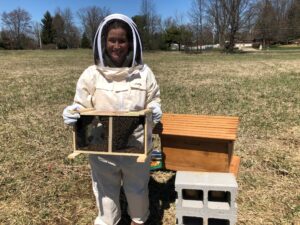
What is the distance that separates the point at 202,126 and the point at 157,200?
0.94m

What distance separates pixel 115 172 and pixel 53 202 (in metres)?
1.27

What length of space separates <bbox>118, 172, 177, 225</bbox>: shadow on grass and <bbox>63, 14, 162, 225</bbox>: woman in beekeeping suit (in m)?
0.69

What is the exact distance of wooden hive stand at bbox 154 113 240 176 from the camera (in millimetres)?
3478

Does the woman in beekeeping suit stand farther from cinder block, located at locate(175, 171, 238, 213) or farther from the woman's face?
cinder block, located at locate(175, 171, 238, 213)

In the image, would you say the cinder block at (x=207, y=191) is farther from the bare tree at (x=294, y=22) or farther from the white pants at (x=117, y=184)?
the bare tree at (x=294, y=22)

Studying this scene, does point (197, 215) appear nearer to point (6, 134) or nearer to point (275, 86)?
point (6, 134)

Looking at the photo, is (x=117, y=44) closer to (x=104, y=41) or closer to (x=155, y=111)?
(x=104, y=41)

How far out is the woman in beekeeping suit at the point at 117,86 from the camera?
2.72 metres

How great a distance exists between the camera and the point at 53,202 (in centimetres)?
386

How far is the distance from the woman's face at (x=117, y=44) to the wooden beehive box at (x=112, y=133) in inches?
17.5

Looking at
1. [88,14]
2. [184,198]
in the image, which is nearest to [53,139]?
[184,198]

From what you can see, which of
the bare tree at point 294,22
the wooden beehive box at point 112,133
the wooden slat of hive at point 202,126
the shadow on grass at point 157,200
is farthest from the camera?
the bare tree at point 294,22

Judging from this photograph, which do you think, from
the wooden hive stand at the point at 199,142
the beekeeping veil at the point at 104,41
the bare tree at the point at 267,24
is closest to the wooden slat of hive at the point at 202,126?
the wooden hive stand at the point at 199,142

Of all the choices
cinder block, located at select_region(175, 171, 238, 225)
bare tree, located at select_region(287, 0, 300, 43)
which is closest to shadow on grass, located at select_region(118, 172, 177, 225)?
cinder block, located at select_region(175, 171, 238, 225)
